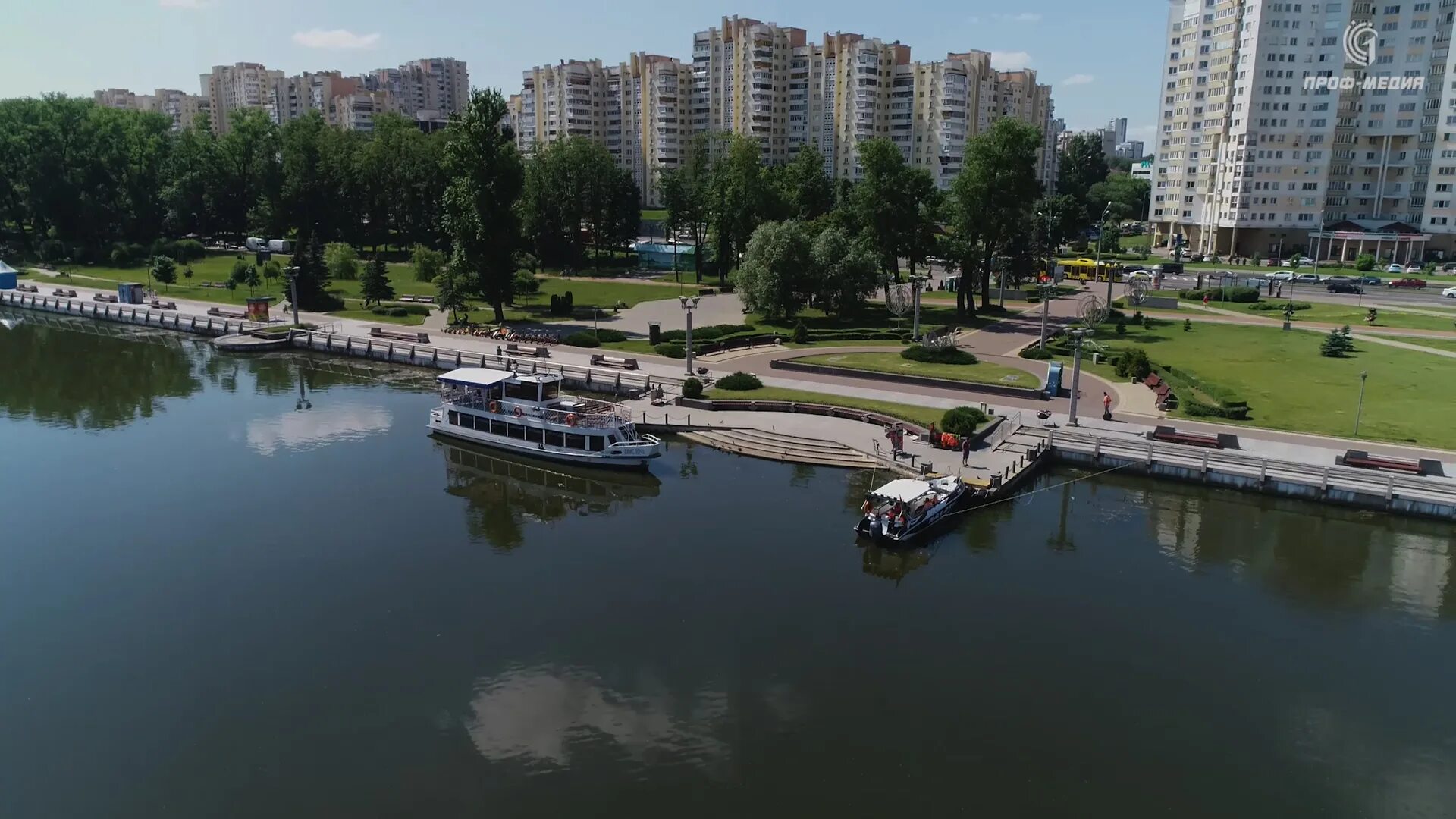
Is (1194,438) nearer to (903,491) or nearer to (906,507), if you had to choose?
(903,491)

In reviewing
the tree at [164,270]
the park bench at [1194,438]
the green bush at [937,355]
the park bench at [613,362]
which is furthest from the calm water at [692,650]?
the tree at [164,270]

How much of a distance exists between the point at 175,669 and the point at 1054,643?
23537 millimetres

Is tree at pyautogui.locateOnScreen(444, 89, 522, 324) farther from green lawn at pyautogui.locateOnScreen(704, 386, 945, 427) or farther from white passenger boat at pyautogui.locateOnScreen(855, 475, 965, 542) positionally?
white passenger boat at pyautogui.locateOnScreen(855, 475, 965, 542)

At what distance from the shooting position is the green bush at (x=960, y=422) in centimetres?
4434

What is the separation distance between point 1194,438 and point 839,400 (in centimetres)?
1669

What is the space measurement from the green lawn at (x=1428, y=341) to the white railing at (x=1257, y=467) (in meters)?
34.0

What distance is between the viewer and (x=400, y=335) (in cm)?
7088

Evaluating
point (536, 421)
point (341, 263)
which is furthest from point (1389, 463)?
point (341, 263)

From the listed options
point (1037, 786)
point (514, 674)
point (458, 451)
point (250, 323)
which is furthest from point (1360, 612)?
point (250, 323)

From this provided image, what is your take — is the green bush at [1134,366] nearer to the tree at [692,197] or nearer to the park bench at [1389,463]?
the park bench at [1389,463]

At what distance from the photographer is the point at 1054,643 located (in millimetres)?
27406

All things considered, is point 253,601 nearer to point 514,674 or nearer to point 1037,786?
point 514,674

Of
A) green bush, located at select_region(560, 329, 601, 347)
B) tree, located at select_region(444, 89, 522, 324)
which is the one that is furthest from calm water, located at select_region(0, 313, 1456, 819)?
tree, located at select_region(444, 89, 522, 324)

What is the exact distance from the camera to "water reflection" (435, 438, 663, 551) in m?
37.8
